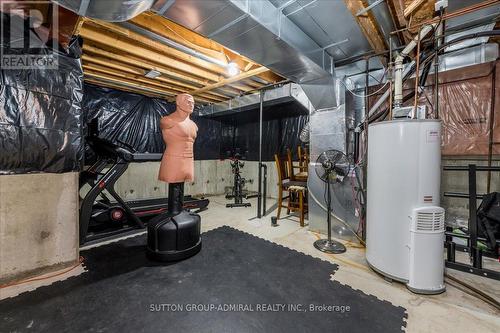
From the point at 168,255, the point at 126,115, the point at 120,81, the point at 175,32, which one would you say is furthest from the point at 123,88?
the point at 168,255

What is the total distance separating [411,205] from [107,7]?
2.94 m

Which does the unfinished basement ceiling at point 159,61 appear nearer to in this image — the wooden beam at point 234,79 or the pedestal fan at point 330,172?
the wooden beam at point 234,79

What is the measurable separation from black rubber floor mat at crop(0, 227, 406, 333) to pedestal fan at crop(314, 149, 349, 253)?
44cm

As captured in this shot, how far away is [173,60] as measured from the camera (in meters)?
3.31

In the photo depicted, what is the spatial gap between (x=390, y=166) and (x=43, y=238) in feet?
11.7

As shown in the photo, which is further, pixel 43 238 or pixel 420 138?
pixel 43 238

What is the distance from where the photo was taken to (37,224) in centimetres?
211

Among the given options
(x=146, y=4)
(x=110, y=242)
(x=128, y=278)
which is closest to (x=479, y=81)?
(x=146, y=4)

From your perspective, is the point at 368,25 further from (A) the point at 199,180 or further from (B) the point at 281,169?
(A) the point at 199,180

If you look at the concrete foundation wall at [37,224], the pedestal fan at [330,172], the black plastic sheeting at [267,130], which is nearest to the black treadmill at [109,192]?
the concrete foundation wall at [37,224]

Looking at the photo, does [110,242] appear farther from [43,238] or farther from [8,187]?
[8,187]

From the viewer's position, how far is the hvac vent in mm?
1917

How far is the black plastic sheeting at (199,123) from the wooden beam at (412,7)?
118 inches

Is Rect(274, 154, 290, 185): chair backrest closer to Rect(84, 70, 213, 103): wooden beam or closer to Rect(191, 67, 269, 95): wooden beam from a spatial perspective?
Rect(191, 67, 269, 95): wooden beam
